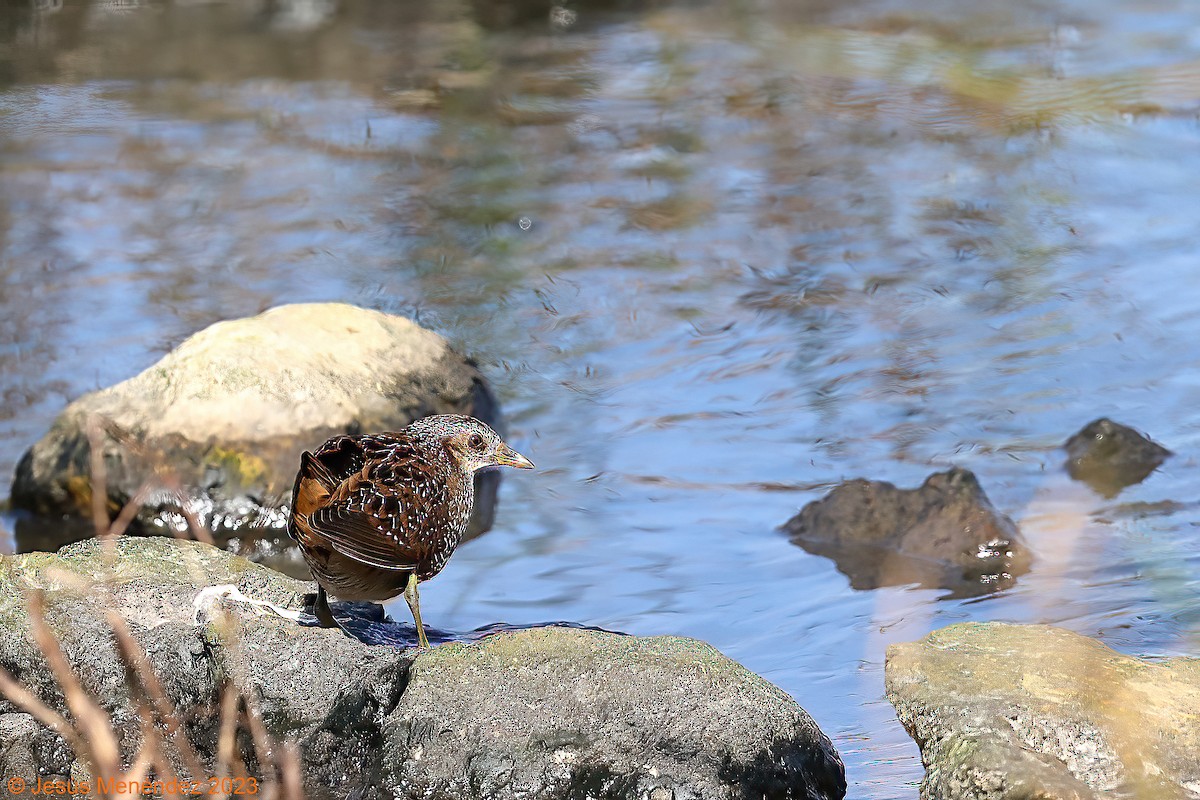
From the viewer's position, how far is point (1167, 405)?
26.1 feet

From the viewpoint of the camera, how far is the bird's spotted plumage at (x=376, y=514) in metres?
4.77

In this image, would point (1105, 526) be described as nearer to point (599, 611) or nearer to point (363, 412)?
point (599, 611)

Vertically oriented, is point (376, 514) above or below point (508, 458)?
above

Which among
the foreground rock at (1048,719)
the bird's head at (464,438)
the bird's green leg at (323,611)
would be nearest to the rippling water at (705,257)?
the foreground rock at (1048,719)

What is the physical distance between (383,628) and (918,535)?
239cm

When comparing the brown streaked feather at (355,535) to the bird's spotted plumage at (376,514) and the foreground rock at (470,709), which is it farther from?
the foreground rock at (470,709)

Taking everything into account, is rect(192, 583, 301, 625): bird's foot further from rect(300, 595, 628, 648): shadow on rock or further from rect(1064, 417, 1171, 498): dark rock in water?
rect(1064, 417, 1171, 498): dark rock in water

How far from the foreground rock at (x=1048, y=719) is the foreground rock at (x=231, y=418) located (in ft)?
9.99

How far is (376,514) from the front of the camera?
15.8 feet

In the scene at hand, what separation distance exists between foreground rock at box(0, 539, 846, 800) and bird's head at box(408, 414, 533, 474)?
101 centimetres

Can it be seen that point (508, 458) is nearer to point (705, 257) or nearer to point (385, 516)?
point (385, 516)

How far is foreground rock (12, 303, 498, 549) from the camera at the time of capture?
22.6 feet

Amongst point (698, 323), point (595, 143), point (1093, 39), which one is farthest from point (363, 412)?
point (1093, 39)

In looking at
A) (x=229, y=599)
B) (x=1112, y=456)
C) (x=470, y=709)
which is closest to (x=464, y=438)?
(x=229, y=599)
